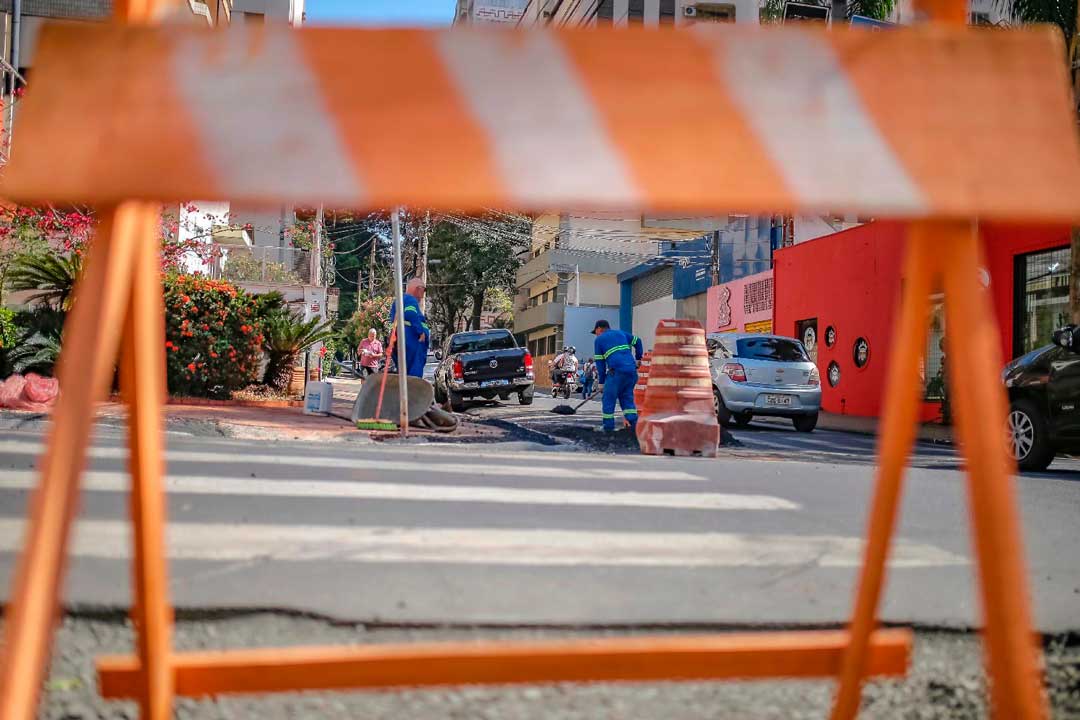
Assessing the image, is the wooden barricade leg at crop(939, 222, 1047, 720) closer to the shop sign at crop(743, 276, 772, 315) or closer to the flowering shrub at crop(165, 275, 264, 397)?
the flowering shrub at crop(165, 275, 264, 397)

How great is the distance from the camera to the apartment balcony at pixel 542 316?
190ft

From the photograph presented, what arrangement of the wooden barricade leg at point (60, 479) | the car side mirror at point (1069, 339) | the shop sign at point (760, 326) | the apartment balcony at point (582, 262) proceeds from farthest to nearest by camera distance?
the apartment balcony at point (582, 262) → the shop sign at point (760, 326) → the car side mirror at point (1069, 339) → the wooden barricade leg at point (60, 479)

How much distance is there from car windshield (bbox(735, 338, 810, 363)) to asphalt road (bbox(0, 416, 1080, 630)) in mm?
10732

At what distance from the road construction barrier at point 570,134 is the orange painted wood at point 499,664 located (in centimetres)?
38

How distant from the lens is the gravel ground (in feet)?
8.72

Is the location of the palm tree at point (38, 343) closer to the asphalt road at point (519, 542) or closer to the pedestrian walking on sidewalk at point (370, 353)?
the asphalt road at point (519, 542)

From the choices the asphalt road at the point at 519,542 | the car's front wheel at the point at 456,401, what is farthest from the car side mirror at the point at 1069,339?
the car's front wheel at the point at 456,401

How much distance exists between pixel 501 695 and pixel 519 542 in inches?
66.8

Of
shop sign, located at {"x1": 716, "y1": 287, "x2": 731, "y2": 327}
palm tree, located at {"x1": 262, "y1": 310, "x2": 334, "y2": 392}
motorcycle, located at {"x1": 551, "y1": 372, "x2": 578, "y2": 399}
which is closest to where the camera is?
palm tree, located at {"x1": 262, "y1": 310, "x2": 334, "y2": 392}

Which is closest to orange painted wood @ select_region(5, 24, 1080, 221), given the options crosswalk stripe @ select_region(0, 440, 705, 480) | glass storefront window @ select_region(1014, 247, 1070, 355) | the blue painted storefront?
crosswalk stripe @ select_region(0, 440, 705, 480)

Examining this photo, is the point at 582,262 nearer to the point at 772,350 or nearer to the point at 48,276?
the point at 772,350

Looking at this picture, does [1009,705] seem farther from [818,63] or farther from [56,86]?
[56,86]

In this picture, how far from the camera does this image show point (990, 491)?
1.43 metres

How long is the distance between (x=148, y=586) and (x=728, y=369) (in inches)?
637
